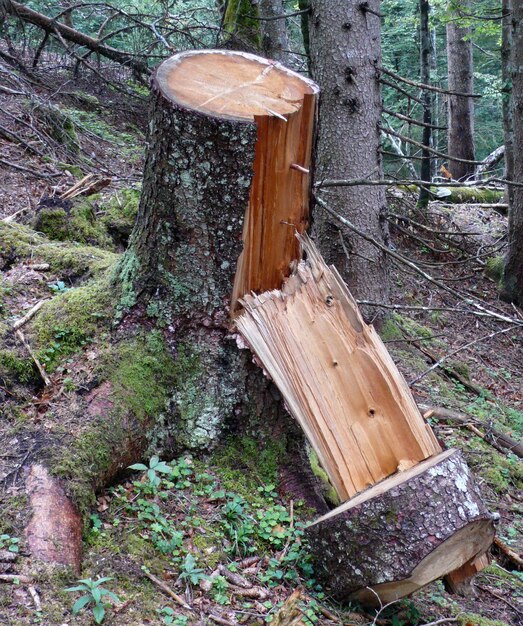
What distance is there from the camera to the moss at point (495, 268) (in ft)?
31.5

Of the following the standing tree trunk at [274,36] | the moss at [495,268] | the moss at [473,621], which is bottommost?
the moss at [495,268]

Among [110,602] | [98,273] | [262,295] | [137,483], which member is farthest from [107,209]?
[110,602]

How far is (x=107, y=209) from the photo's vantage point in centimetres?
609

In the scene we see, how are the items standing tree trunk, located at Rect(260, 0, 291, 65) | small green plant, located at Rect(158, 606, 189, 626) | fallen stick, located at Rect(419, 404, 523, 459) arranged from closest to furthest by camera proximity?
1. small green plant, located at Rect(158, 606, 189, 626)
2. fallen stick, located at Rect(419, 404, 523, 459)
3. standing tree trunk, located at Rect(260, 0, 291, 65)

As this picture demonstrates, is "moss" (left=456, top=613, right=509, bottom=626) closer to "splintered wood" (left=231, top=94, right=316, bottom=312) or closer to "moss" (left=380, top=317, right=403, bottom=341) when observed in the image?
"splintered wood" (left=231, top=94, right=316, bottom=312)

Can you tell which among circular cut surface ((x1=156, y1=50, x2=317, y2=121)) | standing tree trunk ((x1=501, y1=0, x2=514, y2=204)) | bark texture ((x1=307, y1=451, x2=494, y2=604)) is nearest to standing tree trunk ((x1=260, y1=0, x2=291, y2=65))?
standing tree trunk ((x1=501, y1=0, x2=514, y2=204))

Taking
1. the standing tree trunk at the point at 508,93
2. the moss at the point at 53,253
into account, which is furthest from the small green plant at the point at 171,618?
the standing tree trunk at the point at 508,93

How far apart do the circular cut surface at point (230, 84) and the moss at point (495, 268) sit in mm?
7090

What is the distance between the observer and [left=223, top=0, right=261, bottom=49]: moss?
1005 centimetres

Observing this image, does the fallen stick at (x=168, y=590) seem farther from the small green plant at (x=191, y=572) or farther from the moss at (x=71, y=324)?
the moss at (x=71, y=324)

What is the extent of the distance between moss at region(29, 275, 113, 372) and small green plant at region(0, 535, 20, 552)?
104 cm

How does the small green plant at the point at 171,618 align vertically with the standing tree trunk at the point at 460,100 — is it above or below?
below

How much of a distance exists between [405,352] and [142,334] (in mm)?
3591

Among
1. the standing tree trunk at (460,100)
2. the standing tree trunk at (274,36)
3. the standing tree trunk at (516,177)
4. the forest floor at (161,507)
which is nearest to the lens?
the forest floor at (161,507)
